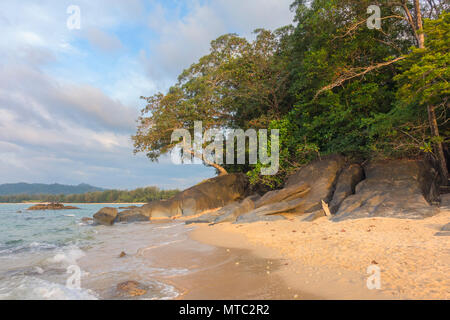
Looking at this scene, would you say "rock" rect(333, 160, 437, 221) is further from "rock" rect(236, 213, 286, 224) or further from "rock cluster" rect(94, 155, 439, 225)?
"rock" rect(236, 213, 286, 224)

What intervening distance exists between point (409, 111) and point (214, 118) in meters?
13.7

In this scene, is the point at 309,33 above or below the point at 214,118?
above

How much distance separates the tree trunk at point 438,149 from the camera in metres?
10.3

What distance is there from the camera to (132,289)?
4.51 meters

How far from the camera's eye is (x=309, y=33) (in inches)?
623

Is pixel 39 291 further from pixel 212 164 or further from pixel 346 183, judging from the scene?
pixel 212 164

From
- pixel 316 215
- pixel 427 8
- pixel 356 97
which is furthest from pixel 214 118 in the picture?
pixel 427 8

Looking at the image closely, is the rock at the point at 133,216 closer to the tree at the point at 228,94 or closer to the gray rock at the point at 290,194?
the tree at the point at 228,94

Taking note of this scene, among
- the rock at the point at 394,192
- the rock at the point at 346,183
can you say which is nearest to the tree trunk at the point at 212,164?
the rock at the point at 346,183

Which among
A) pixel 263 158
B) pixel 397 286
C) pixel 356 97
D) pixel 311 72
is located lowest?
pixel 397 286

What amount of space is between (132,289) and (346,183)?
1059 cm

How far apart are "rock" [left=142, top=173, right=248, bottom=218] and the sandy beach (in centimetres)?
1113
